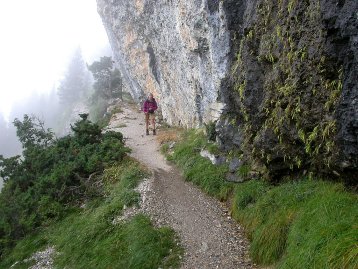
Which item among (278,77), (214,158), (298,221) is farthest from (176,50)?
(298,221)

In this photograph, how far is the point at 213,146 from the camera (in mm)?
13508

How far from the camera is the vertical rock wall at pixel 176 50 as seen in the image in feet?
46.2

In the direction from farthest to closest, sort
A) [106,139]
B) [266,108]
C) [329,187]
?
[106,139], [266,108], [329,187]

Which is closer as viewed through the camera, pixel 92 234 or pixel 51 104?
pixel 92 234

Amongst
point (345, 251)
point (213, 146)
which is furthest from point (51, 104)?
point (345, 251)

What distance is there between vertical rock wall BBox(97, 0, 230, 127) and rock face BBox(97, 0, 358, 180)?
3.1 inches

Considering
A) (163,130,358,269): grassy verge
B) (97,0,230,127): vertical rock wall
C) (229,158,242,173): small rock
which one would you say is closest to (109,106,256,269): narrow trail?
(163,130,358,269): grassy verge

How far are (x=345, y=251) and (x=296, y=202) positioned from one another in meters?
2.65

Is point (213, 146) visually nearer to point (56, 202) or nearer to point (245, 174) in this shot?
point (245, 174)

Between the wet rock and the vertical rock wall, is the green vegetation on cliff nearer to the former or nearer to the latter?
the wet rock

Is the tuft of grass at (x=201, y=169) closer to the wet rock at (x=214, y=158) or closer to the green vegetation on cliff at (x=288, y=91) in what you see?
the wet rock at (x=214, y=158)

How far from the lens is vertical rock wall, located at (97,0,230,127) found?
1409 centimetres

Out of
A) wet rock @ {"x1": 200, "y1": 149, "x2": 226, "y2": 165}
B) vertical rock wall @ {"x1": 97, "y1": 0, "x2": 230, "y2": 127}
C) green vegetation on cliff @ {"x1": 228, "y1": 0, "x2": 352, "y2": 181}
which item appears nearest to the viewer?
green vegetation on cliff @ {"x1": 228, "y1": 0, "x2": 352, "y2": 181}

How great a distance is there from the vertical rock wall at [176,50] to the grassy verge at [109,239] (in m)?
6.08
